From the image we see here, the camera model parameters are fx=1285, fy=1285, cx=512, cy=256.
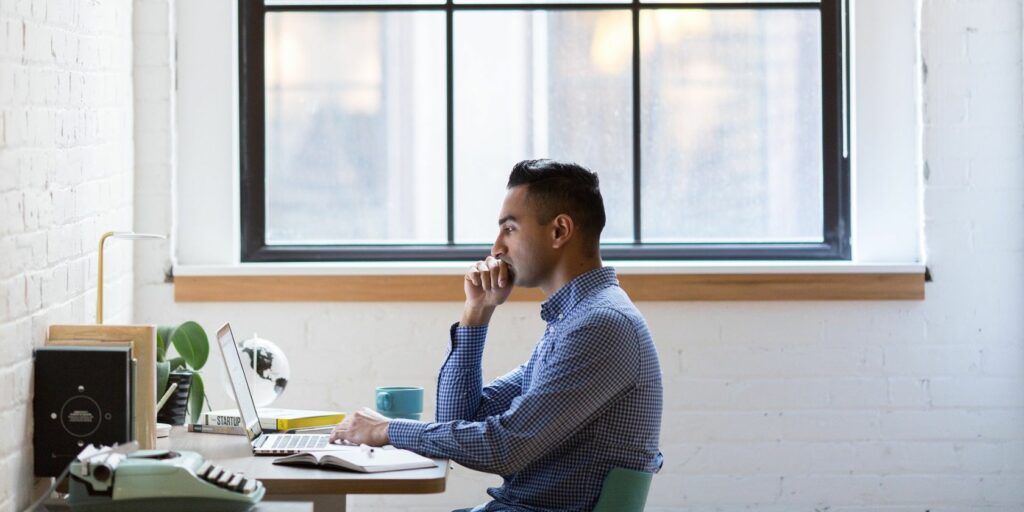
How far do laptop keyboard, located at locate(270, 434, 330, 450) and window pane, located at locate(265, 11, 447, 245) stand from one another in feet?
4.16

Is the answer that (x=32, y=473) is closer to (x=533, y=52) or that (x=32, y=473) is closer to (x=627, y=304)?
(x=627, y=304)

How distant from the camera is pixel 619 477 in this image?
7.98 feet

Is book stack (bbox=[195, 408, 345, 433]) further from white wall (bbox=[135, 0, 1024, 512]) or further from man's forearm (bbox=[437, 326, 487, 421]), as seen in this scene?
white wall (bbox=[135, 0, 1024, 512])

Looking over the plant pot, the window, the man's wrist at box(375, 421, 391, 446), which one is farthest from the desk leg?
the window

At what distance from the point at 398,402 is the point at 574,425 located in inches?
21.4

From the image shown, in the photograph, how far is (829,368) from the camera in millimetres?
3760

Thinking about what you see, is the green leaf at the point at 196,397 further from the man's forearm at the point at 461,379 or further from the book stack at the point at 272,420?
the man's forearm at the point at 461,379

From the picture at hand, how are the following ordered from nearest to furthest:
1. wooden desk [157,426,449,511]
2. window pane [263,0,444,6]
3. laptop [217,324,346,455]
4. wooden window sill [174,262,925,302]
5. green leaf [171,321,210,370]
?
wooden desk [157,426,449,511], laptop [217,324,346,455], green leaf [171,321,210,370], wooden window sill [174,262,925,302], window pane [263,0,444,6]

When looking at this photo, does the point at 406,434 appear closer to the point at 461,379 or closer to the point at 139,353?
the point at 461,379

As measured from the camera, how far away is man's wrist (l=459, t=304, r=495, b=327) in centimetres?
285

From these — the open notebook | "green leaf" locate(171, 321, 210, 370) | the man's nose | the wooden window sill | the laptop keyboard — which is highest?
the man's nose

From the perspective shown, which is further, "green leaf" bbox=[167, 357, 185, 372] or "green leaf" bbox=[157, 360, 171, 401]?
"green leaf" bbox=[167, 357, 185, 372]

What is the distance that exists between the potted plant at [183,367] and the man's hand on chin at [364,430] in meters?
0.44

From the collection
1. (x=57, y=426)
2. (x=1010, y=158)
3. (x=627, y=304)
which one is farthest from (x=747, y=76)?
(x=57, y=426)
